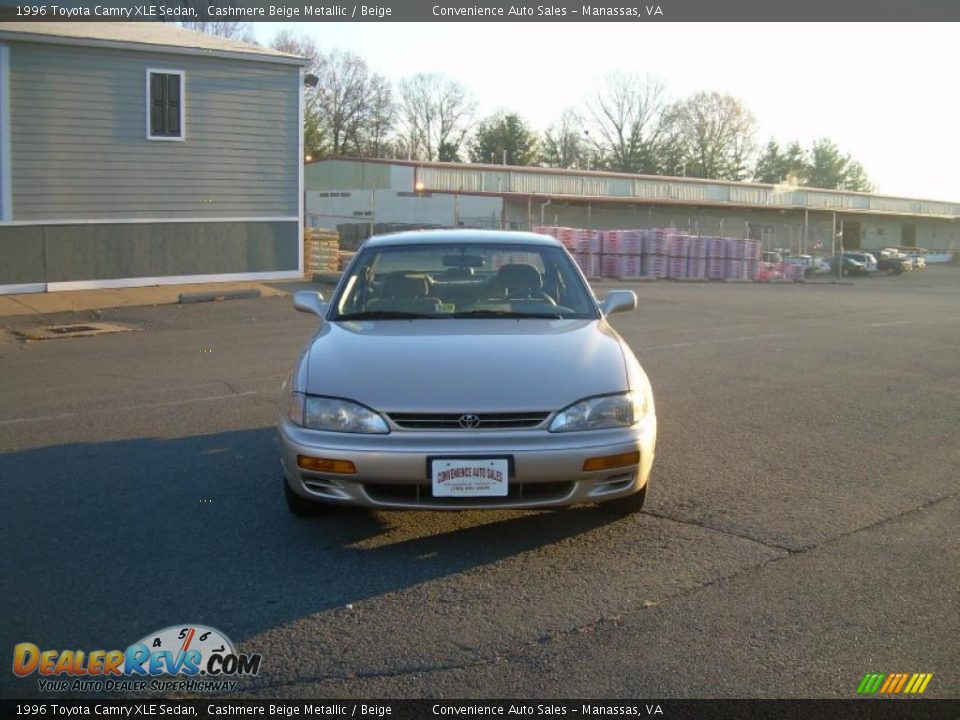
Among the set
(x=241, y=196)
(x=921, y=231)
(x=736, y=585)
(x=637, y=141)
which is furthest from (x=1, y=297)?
(x=637, y=141)

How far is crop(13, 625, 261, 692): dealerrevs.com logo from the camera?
343cm

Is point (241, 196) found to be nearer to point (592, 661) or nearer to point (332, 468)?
point (332, 468)

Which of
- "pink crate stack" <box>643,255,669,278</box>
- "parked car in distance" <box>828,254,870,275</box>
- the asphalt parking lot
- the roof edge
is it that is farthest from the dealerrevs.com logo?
"parked car in distance" <box>828,254,870,275</box>

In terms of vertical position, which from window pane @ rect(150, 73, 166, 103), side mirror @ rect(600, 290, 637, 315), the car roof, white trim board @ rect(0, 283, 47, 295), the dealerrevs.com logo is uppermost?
window pane @ rect(150, 73, 166, 103)

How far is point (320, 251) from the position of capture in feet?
78.9

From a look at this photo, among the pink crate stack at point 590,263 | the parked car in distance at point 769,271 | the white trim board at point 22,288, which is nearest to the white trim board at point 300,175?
the white trim board at point 22,288

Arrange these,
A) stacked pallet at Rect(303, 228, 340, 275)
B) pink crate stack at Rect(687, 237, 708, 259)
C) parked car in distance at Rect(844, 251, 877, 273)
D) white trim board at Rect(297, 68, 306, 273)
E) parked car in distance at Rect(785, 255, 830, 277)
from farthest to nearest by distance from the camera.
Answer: parked car in distance at Rect(844, 251, 877, 273), parked car in distance at Rect(785, 255, 830, 277), pink crate stack at Rect(687, 237, 708, 259), stacked pallet at Rect(303, 228, 340, 275), white trim board at Rect(297, 68, 306, 273)

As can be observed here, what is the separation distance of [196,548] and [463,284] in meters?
2.33

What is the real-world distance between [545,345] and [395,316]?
3.53 ft

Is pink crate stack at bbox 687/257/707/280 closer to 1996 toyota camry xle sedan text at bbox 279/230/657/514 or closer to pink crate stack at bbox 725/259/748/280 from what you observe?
pink crate stack at bbox 725/259/748/280

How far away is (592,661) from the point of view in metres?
3.57

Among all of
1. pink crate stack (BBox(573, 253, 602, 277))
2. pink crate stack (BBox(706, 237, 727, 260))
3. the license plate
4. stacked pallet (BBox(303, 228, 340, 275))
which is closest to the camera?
the license plate

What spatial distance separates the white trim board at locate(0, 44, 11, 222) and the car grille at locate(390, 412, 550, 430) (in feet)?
54.0

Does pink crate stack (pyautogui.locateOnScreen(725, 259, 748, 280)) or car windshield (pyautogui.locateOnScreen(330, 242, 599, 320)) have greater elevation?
car windshield (pyautogui.locateOnScreen(330, 242, 599, 320))
